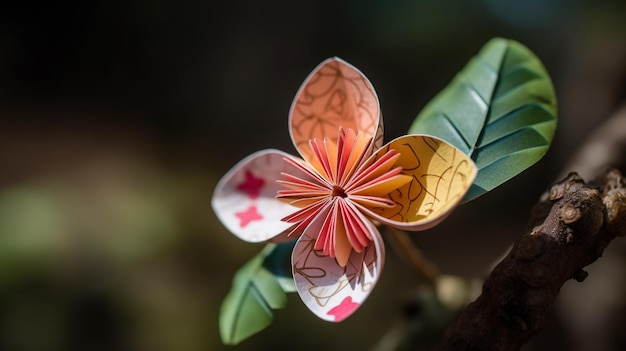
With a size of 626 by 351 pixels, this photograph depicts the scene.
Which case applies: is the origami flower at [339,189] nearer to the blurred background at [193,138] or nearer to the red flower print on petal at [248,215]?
the red flower print on petal at [248,215]

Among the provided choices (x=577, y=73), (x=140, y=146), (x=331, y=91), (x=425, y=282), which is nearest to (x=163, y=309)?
(x=140, y=146)

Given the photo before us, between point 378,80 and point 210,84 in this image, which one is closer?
point 378,80

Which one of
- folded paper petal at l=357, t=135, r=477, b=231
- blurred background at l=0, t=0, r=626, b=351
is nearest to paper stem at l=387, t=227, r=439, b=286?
folded paper petal at l=357, t=135, r=477, b=231

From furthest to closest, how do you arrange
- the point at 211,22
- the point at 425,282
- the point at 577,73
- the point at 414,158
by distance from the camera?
1. the point at 211,22
2. the point at 577,73
3. the point at 425,282
4. the point at 414,158

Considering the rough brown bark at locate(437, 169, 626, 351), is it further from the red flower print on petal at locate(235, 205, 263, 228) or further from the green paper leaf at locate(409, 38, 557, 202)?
the red flower print on petal at locate(235, 205, 263, 228)

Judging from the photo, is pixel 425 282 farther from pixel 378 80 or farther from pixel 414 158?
pixel 378 80

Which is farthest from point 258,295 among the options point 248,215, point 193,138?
point 193,138

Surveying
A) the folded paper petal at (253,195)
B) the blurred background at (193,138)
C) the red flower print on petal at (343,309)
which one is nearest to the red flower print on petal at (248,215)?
the folded paper petal at (253,195)
